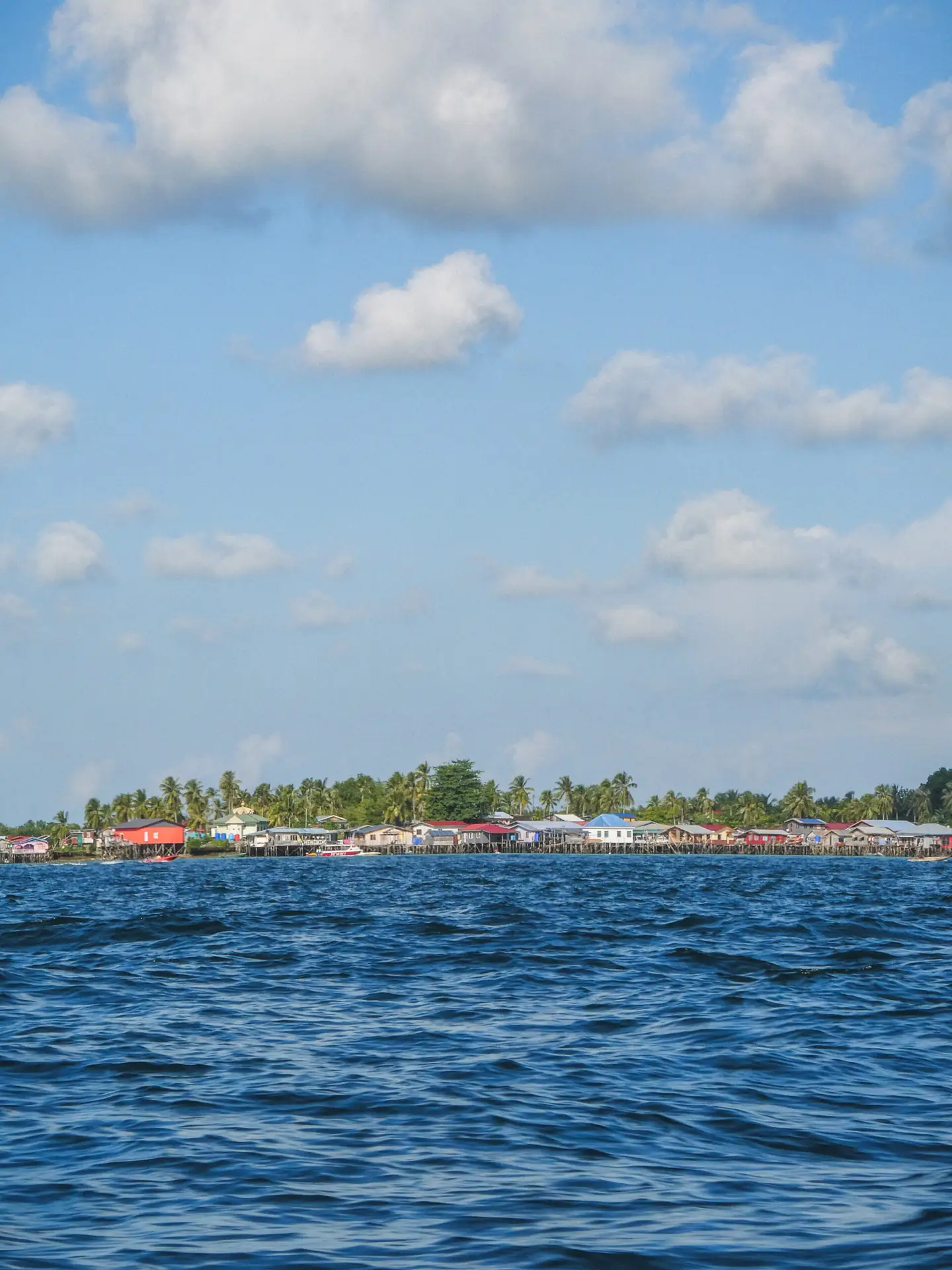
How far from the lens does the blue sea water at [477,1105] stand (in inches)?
453

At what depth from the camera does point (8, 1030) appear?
2227 cm

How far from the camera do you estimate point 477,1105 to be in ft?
54.4

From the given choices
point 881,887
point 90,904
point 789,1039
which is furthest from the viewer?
point 881,887

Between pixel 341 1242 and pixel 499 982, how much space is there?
57.3 ft

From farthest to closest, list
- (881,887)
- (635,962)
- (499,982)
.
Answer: (881,887)
(635,962)
(499,982)

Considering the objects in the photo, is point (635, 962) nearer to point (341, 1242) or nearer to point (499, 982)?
point (499, 982)

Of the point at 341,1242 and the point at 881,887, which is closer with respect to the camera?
the point at 341,1242

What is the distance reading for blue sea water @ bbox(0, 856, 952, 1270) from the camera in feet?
37.8

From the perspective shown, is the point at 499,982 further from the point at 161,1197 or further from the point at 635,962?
the point at 161,1197

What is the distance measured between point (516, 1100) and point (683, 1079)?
2.79 m

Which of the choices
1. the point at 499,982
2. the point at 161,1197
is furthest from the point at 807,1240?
the point at 499,982

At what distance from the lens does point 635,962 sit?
32750 millimetres

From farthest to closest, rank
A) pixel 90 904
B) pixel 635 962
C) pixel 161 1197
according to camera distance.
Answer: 1. pixel 90 904
2. pixel 635 962
3. pixel 161 1197

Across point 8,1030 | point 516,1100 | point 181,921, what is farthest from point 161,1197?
point 181,921
